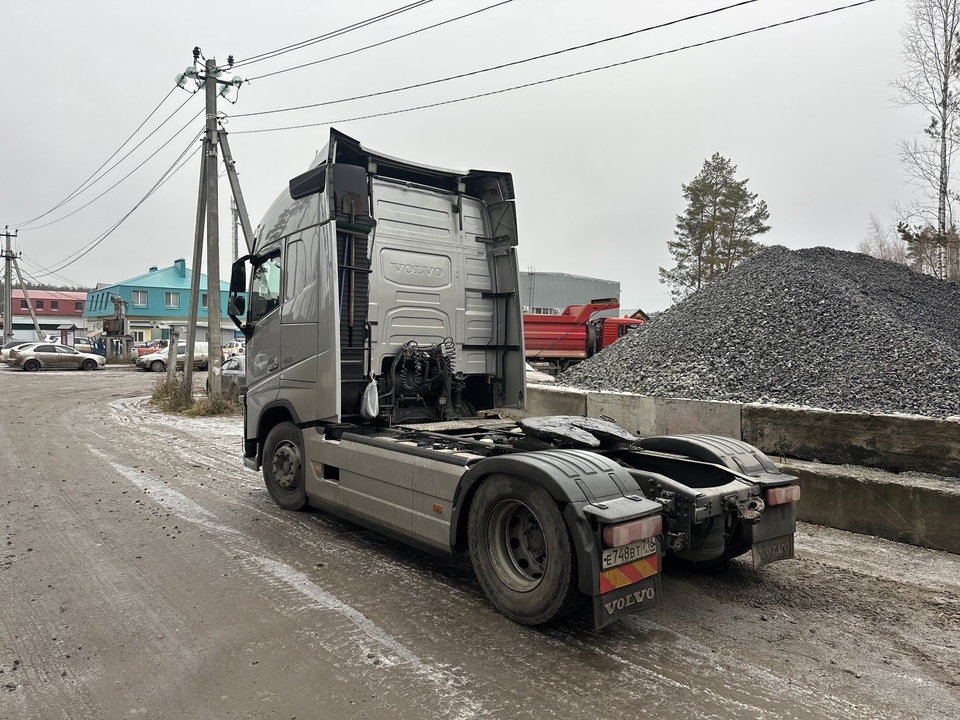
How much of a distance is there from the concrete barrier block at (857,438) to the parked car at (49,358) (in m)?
36.3

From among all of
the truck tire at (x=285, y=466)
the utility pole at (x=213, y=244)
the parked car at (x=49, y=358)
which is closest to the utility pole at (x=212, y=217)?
the utility pole at (x=213, y=244)

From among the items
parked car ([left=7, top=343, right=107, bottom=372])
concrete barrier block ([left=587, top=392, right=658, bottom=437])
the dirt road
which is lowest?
the dirt road

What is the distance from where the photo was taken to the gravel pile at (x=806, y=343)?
25.4 ft

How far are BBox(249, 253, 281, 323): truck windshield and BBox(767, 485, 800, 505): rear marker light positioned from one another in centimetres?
483

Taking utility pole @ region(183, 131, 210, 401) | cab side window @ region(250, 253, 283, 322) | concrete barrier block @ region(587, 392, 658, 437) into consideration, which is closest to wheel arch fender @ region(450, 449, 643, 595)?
cab side window @ region(250, 253, 283, 322)

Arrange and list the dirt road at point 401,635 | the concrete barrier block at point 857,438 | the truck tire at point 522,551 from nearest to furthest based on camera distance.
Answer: the dirt road at point 401,635 < the truck tire at point 522,551 < the concrete barrier block at point 857,438

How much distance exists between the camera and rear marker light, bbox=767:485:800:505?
4.11m

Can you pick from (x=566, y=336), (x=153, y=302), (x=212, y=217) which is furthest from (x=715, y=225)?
(x=153, y=302)

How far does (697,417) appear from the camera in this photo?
775 centimetres

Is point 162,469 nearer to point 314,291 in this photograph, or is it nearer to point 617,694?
point 314,291

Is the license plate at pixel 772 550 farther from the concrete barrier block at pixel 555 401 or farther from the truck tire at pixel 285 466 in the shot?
the concrete barrier block at pixel 555 401

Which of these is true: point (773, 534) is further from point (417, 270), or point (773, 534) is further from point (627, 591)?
point (417, 270)

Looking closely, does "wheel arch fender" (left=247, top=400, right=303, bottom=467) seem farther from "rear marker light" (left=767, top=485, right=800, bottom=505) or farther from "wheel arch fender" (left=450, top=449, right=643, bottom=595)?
"rear marker light" (left=767, top=485, right=800, bottom=505)

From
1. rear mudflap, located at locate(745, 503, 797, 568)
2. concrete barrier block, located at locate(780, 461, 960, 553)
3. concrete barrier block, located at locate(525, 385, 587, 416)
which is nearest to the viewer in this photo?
rear mudflap, located at locate(745, 503, 797, 568)
